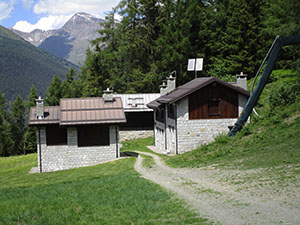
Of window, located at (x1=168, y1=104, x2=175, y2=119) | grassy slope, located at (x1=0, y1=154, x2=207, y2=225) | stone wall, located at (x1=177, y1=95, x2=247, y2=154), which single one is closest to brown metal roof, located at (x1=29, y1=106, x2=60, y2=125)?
window, located at (x1=168, y1=104, x2=175, y2=119)

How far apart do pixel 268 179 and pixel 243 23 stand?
3800 centimetres

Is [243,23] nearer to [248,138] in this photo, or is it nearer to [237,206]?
[248,138]

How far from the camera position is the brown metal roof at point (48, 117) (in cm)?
2617

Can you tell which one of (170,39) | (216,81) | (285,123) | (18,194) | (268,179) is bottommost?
(18,194)

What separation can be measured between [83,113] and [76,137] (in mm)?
1827

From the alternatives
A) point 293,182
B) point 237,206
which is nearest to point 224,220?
point 237,206

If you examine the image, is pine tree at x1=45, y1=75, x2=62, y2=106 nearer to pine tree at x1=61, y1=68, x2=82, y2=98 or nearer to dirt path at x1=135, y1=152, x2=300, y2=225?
pine tree at x1=61, y1=68, x2=82, y2=98

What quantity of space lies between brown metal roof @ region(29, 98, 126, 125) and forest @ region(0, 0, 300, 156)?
20.8m

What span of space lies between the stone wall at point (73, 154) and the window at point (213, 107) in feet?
23.7

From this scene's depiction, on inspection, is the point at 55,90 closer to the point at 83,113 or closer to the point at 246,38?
the point at 246,38

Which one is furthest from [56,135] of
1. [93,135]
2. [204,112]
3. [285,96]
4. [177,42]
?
[177,42]

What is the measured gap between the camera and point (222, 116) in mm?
27797

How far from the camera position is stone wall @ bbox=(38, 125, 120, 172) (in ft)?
86.8

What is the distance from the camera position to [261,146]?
17.7 m
